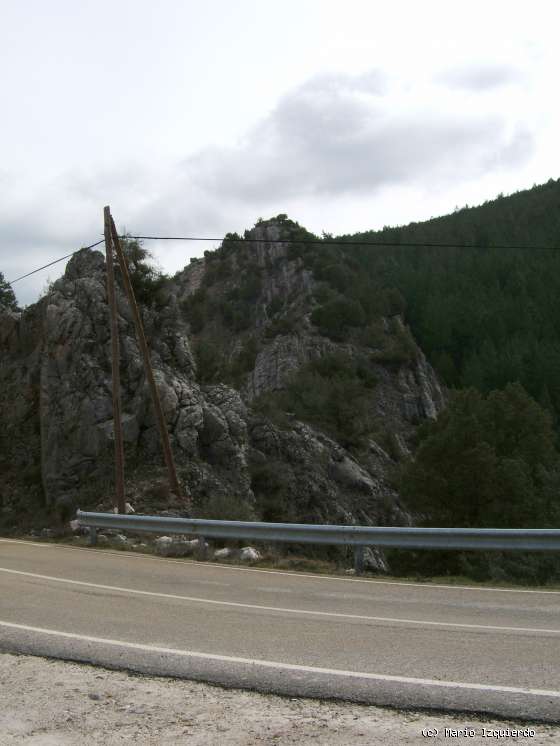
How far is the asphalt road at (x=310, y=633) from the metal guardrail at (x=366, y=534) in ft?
3.02

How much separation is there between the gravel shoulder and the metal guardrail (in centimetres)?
616

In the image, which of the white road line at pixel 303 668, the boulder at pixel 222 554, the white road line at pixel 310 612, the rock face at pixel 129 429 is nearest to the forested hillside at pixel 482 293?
the rock face at pixel 129 429

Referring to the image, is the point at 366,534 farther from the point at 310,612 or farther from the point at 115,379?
the point at 115,379

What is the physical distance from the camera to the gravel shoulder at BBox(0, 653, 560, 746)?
4.46m

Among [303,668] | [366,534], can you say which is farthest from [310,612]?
[366,534]

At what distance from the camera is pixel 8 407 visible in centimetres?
2712

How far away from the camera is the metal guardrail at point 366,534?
36.1ft

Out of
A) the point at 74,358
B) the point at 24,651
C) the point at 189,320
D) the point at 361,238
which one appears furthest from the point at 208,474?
the point at 361,238

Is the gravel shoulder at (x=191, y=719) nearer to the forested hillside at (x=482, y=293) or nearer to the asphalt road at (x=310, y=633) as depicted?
the asphalt road at (x=310, y=633)

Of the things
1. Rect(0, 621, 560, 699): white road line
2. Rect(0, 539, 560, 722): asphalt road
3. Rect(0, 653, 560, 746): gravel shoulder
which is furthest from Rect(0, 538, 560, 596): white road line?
Rect(0, 653, 560, 746): gravel shoulder

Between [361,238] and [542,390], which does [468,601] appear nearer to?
[542,390]

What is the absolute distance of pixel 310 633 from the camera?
23.6 ft

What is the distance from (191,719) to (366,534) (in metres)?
7.72

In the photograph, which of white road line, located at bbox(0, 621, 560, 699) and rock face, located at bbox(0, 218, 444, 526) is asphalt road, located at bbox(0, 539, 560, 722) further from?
rock face, located at bbox(0, 218, 444, 526)
